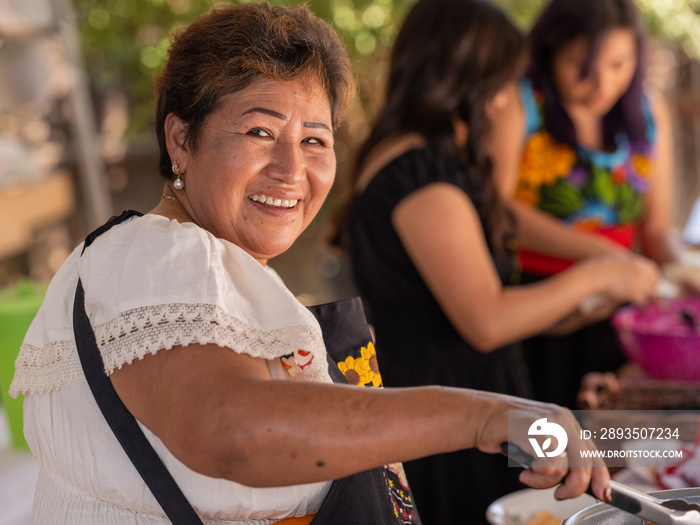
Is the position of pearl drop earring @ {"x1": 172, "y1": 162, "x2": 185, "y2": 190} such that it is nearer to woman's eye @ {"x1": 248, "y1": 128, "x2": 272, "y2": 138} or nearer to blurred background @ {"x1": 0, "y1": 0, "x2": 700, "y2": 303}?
woman's eye @ {"x1": 248, "y1": 128, "x2": 272, "y2": 138}

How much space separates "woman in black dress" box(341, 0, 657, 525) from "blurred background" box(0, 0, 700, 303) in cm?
72

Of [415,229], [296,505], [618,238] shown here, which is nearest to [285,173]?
[296,505]

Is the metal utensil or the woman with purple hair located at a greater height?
the woman with purple hair

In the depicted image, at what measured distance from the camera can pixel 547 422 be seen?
2.35 ft

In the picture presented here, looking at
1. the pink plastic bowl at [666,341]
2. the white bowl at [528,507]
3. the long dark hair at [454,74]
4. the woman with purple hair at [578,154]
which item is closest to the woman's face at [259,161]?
the white bowl at [528,507]

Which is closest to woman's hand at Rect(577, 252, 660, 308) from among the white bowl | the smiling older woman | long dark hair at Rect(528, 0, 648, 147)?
long dark hair at Rect(528, 0, 648, 147)

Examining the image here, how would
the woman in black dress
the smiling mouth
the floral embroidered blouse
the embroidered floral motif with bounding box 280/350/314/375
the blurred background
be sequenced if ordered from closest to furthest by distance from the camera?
the embroidered floral motif with bounding box 280/350/314/375, the smiling mouth, the woman in black dress, the floral embroidered blouse, the blurred background

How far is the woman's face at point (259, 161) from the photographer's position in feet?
2.83

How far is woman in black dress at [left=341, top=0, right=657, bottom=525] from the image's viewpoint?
159 cm

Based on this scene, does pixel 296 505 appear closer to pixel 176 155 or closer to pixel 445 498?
pixel 176 155

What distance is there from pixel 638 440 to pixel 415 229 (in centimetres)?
64

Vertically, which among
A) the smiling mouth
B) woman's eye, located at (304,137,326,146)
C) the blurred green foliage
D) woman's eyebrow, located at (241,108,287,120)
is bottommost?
the smiling mouth

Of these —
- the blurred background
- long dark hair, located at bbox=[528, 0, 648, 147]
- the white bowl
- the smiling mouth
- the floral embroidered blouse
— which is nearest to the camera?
the smiling mouth

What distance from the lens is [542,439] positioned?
2.34 ft
